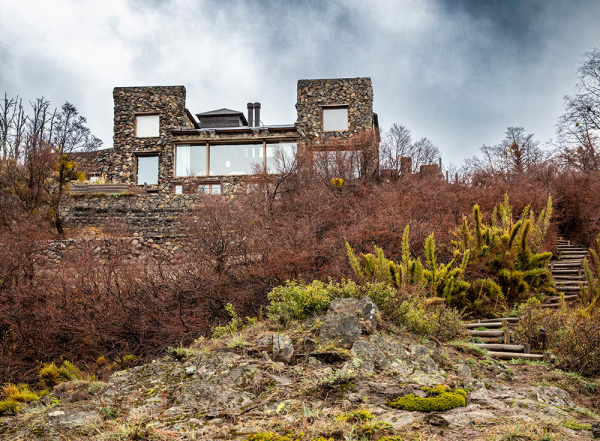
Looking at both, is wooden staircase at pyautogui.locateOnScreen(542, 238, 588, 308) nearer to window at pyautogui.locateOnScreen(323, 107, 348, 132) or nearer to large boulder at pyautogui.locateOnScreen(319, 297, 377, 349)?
large boulder at pyautogui.locateOnScreen(319, 297, 377, 349)

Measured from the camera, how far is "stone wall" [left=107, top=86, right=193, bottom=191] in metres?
27.2

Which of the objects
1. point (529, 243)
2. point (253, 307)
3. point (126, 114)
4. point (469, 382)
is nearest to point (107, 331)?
point (253, 307)

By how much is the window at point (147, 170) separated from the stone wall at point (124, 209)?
7.17 m

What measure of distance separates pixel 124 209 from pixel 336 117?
12555 millimetres

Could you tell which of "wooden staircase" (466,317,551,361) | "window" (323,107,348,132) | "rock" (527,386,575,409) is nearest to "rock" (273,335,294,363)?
"rock" (527,386,575,409)

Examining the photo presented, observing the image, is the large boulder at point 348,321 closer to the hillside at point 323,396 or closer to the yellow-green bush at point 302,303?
the hillside at point 323,396

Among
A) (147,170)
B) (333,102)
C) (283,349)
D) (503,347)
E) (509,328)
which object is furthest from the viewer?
(147,170)

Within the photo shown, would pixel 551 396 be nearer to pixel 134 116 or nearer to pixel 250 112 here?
pixel 134 116

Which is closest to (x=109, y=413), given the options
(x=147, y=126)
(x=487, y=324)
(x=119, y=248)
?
(x=487, y=324)

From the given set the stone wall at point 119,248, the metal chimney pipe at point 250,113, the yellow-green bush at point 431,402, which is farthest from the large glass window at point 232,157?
the yellow-green bush at point 431,402

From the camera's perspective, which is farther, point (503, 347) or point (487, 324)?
point (487, 324)

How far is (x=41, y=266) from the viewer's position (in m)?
12.6

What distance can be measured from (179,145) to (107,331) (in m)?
18.0

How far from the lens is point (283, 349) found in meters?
5.27
